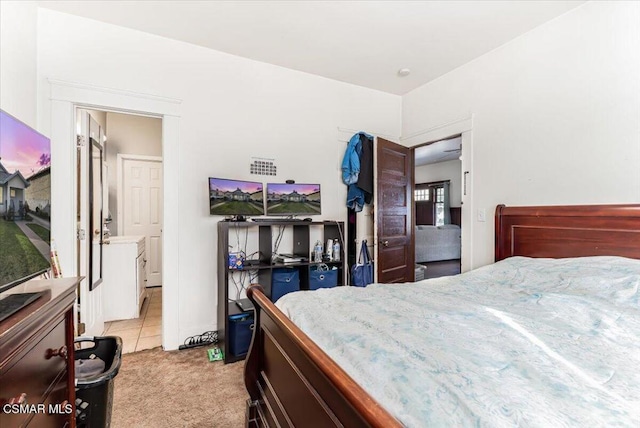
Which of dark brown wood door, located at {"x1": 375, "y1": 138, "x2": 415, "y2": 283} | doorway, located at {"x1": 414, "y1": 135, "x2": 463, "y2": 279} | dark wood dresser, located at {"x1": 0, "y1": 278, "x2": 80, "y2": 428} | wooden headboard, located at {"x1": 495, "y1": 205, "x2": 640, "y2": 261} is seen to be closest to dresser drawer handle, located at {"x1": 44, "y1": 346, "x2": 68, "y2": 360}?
dark wood dresser, located at {"x1": 0, "y1": 278, "x2": 80, "y2": 428}

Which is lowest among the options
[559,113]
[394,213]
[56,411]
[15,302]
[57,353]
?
[56,411]

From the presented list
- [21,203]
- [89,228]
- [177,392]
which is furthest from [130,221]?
[21,203]

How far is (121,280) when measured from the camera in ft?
11.3

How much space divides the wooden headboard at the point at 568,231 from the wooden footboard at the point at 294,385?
2.23 meters

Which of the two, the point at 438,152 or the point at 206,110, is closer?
the point at 206,110

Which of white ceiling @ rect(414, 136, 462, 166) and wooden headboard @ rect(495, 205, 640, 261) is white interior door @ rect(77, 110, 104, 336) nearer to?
wooden headboard @ rect(495, 205, 640, 261)

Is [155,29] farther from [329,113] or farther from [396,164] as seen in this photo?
[396,164]

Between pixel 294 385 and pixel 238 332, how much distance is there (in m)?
1.55

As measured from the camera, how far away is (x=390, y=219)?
11.5 feet

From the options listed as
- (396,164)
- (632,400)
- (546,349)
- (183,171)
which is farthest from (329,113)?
(632,400)

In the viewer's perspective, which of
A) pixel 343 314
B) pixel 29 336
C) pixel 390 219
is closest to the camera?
pixel 29 336

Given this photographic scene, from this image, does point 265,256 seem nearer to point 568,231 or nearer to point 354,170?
point 354,170

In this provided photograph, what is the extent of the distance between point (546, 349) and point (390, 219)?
99.3 inches

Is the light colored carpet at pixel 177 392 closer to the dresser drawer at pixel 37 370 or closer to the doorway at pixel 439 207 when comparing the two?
the dresser drawer at pixel 37 370
